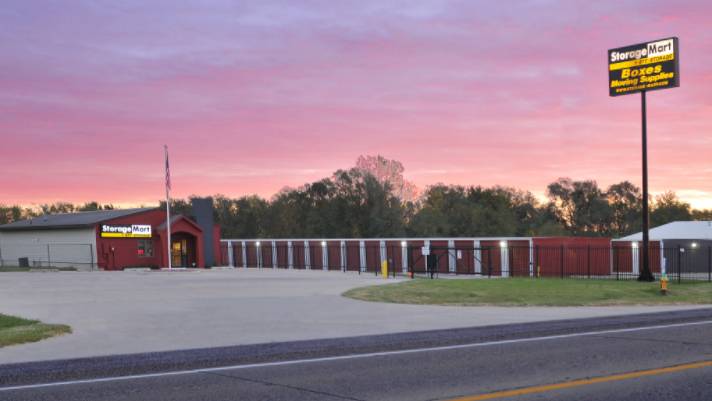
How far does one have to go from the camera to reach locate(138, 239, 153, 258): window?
56.2 metres

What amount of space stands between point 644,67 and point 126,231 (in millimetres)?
38815

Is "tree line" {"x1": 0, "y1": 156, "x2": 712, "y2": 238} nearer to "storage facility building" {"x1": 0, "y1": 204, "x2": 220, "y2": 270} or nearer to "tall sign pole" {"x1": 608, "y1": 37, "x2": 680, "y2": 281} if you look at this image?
"storage facility building" {"x1": 0, "y1": 204, "x2": 220, "y2": 270}

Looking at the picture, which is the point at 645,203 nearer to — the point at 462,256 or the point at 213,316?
the point at 213,316

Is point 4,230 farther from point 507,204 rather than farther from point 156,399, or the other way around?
point 507,204

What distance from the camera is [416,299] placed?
23.0 meters

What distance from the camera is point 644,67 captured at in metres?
31.9

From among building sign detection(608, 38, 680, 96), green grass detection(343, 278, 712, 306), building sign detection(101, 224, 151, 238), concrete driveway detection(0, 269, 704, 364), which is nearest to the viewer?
concrete driveway detection(0, 269, 704, 364)

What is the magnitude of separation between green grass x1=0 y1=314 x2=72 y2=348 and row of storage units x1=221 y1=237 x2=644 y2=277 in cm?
2879

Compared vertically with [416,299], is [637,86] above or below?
above

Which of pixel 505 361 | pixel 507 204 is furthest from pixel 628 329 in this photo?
pixel 507 204

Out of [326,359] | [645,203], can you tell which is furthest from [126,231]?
[326,359]

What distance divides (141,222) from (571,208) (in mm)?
96907

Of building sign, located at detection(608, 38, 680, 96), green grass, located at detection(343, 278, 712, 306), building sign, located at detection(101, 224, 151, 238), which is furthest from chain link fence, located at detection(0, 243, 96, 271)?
building sign, located at detection(608, 38, 680, 96)

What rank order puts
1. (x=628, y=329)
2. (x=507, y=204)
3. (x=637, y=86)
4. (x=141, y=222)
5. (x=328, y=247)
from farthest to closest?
(x=507, y=204), (x=328, y=247), (x=141, y=222), (x=637, y=86), (x=628, y=329)
